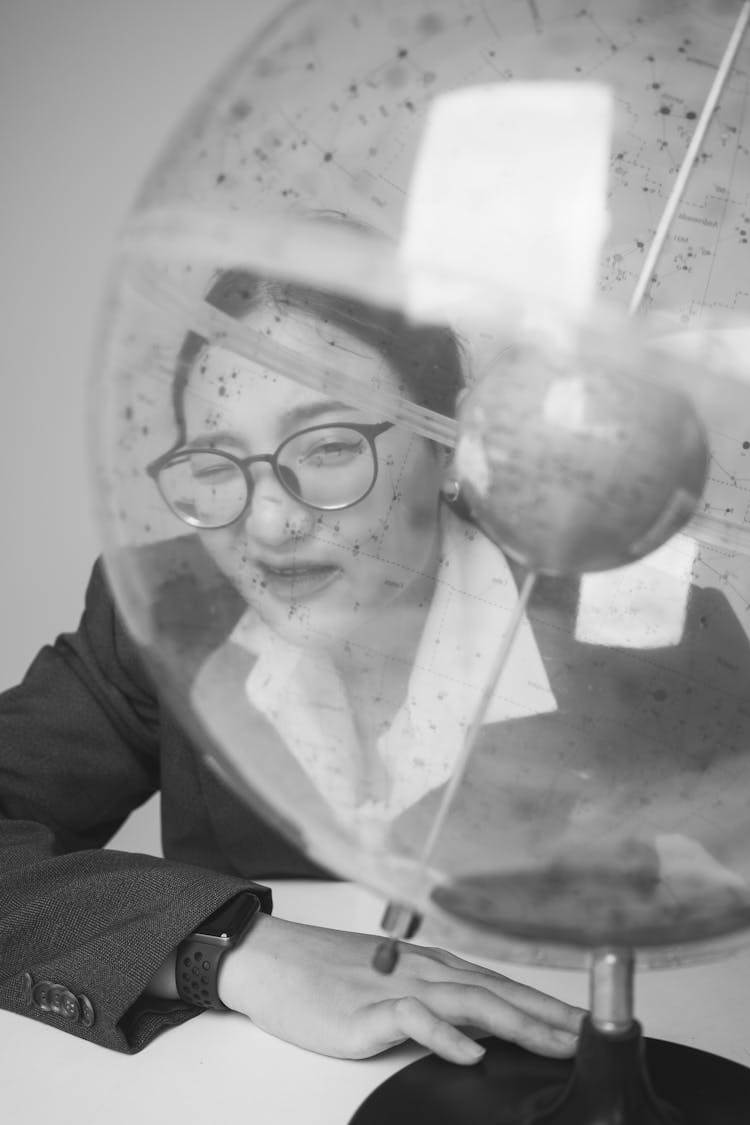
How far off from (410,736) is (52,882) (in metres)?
0.45

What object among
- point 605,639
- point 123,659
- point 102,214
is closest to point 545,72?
point 605,639

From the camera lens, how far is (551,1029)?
30.7 inches

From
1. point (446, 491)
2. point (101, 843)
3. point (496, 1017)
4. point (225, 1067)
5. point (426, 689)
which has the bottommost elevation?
point (101, 843)

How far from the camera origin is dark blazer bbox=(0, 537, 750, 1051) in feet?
2.11

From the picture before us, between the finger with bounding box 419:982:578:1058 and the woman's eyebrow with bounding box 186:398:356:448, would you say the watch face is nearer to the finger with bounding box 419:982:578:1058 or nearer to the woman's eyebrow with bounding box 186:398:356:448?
the finger with bounding box 419:982:578:1058

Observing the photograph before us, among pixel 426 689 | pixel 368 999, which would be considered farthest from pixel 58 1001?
pixel 426 689

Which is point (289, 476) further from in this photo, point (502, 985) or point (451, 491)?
point (502, 985)

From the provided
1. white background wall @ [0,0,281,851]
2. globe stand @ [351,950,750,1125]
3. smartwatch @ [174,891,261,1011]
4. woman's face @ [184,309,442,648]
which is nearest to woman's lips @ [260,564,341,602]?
woman's face @ [184,309,442,648]

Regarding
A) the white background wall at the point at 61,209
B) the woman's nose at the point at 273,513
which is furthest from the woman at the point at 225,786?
the white background wall at the point at 61,209

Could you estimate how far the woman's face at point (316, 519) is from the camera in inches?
25.7

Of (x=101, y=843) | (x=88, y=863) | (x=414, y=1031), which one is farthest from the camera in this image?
(x=101, y=843)

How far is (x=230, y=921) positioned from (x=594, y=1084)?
14.2 inches

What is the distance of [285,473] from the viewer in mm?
680

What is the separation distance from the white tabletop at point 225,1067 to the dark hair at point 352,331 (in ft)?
1.36
